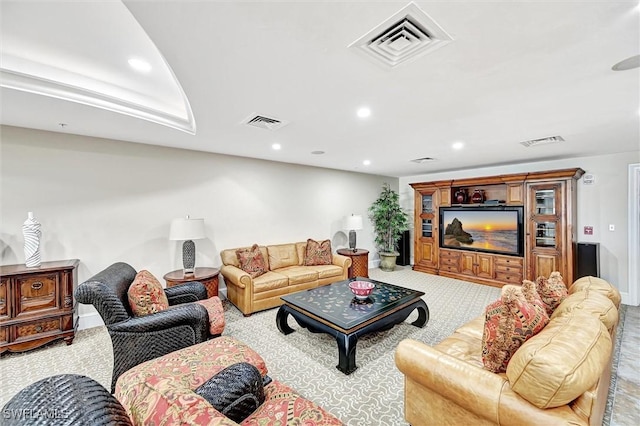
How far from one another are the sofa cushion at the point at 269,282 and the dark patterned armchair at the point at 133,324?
52.7 inches

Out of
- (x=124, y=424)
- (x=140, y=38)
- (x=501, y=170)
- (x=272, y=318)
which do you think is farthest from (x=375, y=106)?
(x=501, y=170)

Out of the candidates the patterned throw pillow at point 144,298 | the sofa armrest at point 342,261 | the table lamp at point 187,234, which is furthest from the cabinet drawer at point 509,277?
the patterned throw pillow at point 144,298

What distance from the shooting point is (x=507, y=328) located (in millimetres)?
1469

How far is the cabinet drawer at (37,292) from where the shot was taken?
8.94 feet

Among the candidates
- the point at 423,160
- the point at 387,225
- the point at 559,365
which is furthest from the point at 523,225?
the point at 559,365

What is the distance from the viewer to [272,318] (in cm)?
364

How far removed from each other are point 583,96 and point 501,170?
148 inches

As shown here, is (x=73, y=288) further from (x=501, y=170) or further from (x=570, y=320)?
(x=501, y=170)

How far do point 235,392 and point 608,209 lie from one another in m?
6.04

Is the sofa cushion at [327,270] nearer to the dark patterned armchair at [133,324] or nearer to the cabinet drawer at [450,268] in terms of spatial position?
the dark patterned armchair at [133,324]

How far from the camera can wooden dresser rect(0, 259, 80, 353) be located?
265 cm

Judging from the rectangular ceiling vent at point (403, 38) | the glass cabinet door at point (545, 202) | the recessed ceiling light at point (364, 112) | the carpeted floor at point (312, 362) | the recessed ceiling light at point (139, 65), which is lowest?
the carpeted floor at point (312, 362)

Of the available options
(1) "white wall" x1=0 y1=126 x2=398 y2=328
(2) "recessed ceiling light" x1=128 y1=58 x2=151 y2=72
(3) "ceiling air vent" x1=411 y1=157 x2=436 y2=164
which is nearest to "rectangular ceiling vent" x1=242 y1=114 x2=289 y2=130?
(2) "recessed ceiling light" x1=128 y1=58 x2=151 y2=72

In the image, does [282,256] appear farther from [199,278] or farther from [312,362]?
[312,362]
